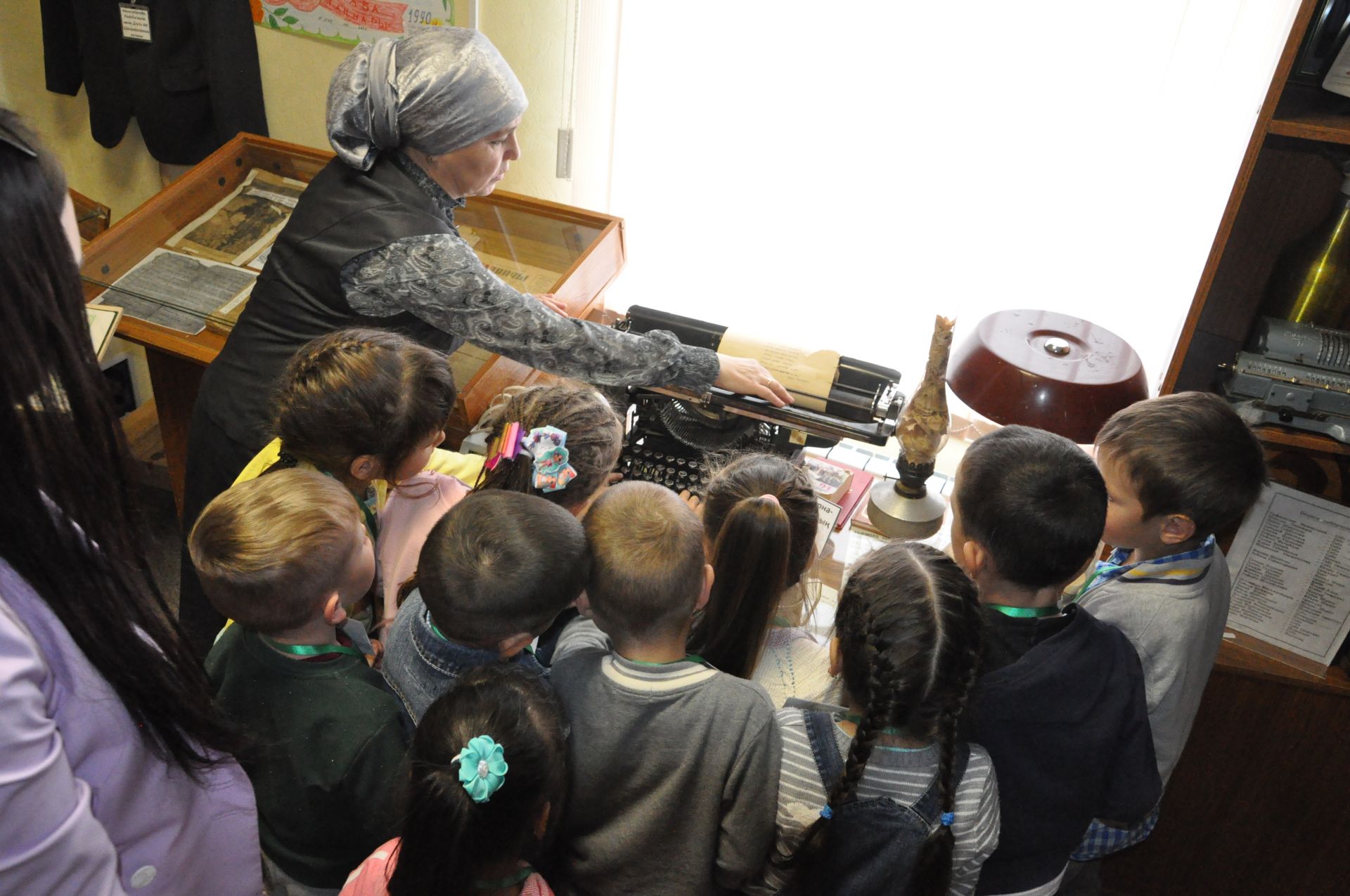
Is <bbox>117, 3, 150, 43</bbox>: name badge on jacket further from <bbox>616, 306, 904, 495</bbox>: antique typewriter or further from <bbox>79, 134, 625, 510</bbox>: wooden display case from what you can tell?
<bbox>616, 306, 904, 495</bbox>: antique typewriter

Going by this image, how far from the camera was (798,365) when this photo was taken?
6.26ft

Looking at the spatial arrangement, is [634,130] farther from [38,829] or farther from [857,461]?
[38,829]

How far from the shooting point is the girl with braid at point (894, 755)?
117 cm

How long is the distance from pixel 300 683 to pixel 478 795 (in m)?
0.40

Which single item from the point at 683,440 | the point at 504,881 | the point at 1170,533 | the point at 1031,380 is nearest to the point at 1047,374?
the point at 1031,380

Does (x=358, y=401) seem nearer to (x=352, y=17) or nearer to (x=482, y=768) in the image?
(x=482, y=768)

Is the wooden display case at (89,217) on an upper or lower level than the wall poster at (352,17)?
lower

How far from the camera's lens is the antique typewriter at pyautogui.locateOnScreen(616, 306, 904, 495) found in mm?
1842

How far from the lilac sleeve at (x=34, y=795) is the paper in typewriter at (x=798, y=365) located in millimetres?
1368

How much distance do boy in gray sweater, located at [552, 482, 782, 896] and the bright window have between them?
2.98ft

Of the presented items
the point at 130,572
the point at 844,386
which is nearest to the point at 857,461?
the point at 844,386

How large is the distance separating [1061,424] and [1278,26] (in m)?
1.30

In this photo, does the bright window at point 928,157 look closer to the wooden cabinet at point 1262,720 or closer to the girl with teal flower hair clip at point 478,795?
the wooden cabinet at point 1262,720

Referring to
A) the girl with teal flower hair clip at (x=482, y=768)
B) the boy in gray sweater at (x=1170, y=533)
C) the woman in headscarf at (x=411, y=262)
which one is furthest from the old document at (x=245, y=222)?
the boy in gray sweater at (x=1170, y=533)
